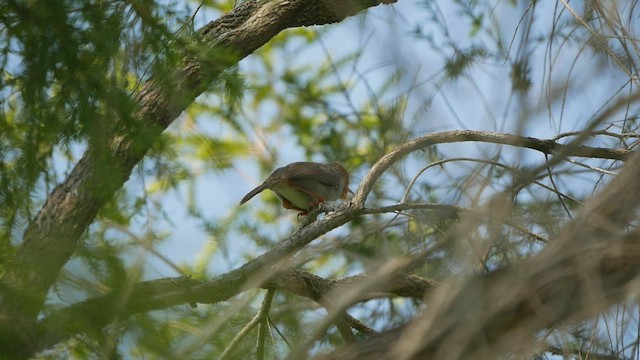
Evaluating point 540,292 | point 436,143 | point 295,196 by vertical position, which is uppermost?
point 295,196

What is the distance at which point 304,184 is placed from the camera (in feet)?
21.5

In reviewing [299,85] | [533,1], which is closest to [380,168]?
[533,1]

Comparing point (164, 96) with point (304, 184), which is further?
point (304, 184)

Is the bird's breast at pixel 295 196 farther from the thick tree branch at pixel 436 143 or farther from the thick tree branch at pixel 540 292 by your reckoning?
the thick tree branch at pixel 540 292

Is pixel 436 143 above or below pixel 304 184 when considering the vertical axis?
below

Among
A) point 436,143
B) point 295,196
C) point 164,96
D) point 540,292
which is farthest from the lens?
point 295,196

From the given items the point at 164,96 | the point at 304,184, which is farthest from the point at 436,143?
the point at 304,184

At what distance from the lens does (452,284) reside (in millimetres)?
1831

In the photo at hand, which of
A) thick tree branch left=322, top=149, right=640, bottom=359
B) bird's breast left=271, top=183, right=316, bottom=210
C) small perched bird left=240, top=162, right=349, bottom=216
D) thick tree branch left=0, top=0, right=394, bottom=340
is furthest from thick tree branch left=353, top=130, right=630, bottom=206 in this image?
bird's breast left=271, top=183, right=316, bottom=210

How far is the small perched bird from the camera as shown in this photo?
6.42 meters

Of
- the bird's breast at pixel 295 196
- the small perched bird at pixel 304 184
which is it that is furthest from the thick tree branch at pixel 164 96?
the bird's breast at pixel 295 196

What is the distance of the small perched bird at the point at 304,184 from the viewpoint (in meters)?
6.42

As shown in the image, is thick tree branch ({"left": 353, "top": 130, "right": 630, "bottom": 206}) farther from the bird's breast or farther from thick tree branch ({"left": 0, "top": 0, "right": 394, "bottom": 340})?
the bird's breast

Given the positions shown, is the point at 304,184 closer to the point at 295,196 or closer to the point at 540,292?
the point at 295,196
